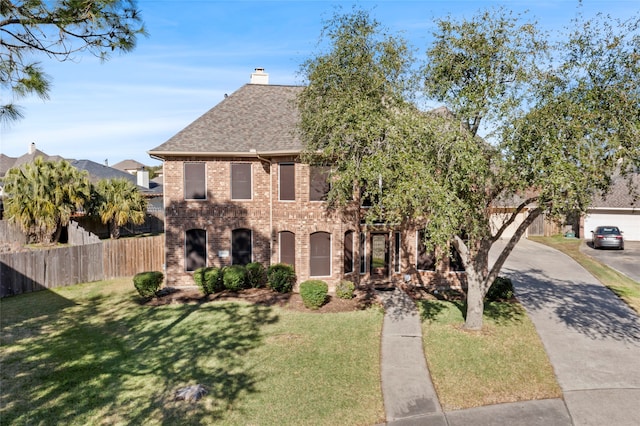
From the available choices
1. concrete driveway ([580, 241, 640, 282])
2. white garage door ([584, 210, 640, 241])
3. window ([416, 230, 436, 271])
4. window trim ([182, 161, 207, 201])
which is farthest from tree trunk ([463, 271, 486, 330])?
white garage door ([584, 210, 640, 241])

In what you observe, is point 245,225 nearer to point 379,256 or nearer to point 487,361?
point 379,256

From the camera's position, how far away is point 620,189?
3041cm

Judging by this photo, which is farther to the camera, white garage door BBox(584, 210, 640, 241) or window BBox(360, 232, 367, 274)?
white garage door BBox(584, 210, 640, 241)

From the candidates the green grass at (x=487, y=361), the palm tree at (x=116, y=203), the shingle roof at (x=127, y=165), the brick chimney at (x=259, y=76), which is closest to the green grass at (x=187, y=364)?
the green grass at (x=487, y=361)

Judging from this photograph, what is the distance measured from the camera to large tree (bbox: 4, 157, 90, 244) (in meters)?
22.9

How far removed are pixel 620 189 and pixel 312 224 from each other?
1102 inches

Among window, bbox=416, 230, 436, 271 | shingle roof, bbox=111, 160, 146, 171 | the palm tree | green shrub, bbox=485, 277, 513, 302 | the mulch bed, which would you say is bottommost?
the mulch bed

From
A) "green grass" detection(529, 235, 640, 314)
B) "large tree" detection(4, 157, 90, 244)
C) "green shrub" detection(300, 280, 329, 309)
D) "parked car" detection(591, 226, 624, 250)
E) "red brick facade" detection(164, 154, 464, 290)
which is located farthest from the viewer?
"parked car" detection(591, 226, 624, 250)

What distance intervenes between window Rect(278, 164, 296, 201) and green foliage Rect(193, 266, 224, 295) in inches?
153

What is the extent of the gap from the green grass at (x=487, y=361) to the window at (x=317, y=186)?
5.82 metres

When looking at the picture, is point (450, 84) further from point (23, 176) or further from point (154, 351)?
point (23, 176)

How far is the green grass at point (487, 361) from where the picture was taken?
8008 millimetres

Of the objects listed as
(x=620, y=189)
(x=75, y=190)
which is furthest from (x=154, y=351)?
(x=620, y=189)

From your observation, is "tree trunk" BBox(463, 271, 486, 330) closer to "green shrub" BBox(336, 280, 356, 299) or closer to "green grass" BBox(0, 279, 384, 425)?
"green grass" BBox(0, 279, 384, 425)
